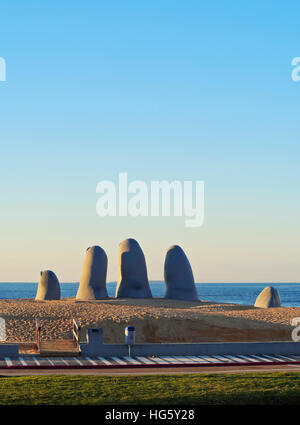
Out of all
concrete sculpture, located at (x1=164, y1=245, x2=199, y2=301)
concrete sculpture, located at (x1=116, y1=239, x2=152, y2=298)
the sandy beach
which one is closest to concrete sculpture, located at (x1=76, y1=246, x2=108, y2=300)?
concrete sculpture, located at (x1=116, y1=239, x2=152, y2=298)

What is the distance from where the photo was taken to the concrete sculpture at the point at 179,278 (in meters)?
46.0

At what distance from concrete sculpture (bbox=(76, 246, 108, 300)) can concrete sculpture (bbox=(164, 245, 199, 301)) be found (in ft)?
17.0

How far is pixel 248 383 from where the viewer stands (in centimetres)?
1444

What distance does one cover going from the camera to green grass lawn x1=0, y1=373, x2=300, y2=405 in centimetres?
1266

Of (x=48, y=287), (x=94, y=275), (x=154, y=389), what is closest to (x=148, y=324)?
(x=94, y=275)

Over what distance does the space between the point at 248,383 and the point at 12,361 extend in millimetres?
8513

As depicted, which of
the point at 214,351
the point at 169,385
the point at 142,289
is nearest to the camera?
the point at 169,385

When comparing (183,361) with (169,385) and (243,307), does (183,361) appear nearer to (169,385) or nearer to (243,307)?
(169,385)

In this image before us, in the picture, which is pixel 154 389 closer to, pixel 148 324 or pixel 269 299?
pixel 148 324

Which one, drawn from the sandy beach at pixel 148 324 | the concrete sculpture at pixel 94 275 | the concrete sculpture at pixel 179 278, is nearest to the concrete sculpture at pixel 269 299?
the concrete sculpture at pixel 179 278

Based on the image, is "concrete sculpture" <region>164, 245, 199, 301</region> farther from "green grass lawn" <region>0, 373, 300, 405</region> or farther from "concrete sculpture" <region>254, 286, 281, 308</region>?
"green grass lawn" <region>0, 373, 300, 405</region>

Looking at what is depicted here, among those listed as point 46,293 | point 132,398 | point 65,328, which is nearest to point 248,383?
point 132,398

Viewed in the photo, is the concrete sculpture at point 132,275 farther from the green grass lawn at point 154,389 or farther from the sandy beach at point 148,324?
the green grass lawn at point 154,389
